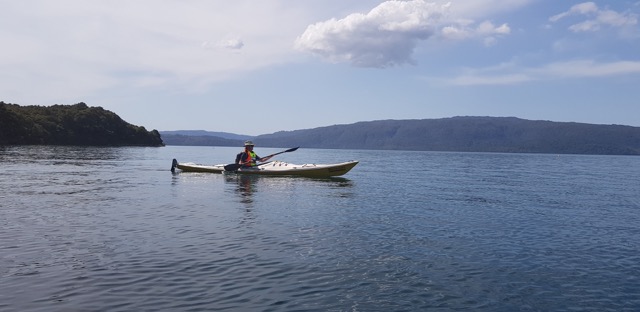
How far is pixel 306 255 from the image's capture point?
53.9 feet

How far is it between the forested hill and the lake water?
126746 mm

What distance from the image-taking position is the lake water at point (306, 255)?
12.0 m

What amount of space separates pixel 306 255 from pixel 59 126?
572 feet

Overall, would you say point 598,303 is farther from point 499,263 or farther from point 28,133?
point 28,133

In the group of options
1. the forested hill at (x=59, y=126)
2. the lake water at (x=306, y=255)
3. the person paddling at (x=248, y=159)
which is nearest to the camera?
the lake water at (x=306, y=255)

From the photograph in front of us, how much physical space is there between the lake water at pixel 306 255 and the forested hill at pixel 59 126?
127 meters

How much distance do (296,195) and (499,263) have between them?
20.1 m

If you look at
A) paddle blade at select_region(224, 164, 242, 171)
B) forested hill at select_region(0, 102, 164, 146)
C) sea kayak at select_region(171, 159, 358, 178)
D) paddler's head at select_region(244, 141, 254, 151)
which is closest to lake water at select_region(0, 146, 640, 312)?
sea kayak at select_region(171, 159, 358, 178)

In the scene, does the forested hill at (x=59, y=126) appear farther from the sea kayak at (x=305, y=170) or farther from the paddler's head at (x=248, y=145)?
the sea kayak at (x=305, y=170)

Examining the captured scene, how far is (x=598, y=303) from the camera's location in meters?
12.3

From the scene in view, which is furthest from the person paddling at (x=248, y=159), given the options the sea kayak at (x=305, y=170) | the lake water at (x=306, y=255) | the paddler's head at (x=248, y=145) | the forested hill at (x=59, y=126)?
the forested hill at (x=59, y=126)

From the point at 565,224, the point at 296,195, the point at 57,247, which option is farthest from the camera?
the point at 296,195

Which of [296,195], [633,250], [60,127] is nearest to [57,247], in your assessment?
[296,195]

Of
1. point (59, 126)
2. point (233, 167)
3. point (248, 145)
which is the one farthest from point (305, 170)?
point (59, 126)
